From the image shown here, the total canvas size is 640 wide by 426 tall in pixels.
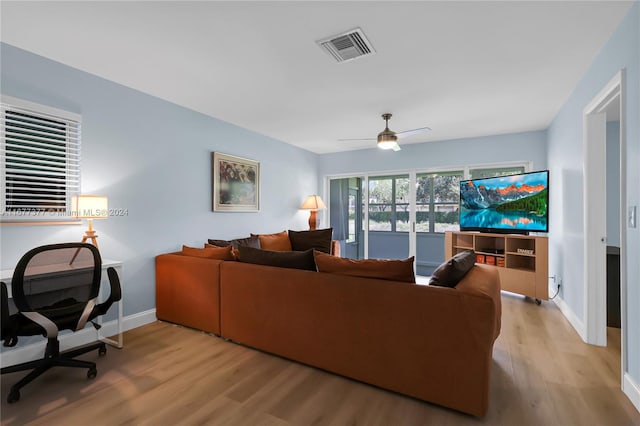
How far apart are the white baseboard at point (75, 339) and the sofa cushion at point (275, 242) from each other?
155 cm

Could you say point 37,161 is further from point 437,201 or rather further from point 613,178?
point 613,178

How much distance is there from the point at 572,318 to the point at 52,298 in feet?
14.9

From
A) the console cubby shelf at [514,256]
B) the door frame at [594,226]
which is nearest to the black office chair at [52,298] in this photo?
the door frame at [594,226]

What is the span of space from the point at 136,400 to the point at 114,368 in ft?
1.81

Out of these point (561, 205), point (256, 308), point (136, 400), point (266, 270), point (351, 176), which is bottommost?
point (136, 400)

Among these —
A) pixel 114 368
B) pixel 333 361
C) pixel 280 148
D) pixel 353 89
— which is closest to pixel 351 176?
pixel 280 148

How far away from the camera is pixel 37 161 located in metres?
2.47

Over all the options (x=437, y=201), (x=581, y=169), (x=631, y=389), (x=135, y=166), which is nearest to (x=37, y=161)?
(x=135, y=166)

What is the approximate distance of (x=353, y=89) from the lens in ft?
10.1

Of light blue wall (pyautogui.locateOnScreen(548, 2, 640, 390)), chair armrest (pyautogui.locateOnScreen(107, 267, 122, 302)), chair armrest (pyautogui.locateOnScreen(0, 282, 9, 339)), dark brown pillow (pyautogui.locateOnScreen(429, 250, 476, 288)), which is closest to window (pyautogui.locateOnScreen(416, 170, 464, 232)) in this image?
light blue wall (pyautogui.locateOnScreen(548, 2, 640, 390))

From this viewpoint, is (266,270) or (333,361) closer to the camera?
(333,361)

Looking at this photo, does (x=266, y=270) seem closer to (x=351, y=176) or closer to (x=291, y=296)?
(x=291, y=296)

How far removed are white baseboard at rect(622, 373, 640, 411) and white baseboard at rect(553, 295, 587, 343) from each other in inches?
34.5

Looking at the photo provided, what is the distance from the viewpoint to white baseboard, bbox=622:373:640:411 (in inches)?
71.5
